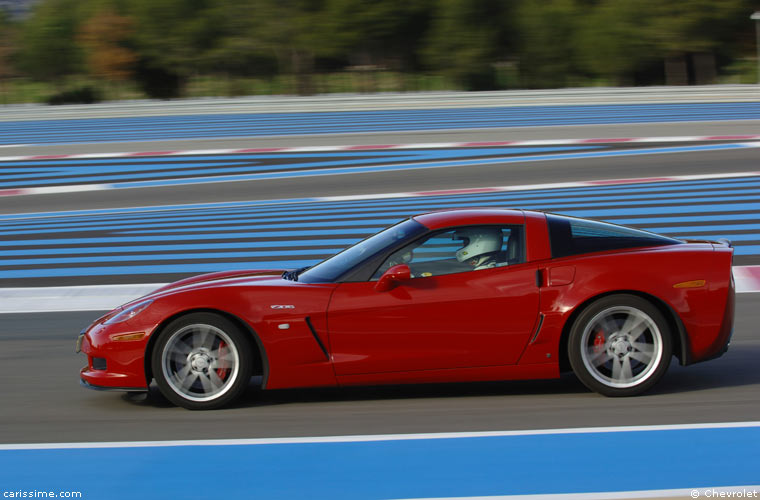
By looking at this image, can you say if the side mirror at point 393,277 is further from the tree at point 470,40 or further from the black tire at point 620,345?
the tree at point 470,40

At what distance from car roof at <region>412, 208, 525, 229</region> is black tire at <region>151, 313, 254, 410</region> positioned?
1.31 metres

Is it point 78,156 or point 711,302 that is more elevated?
point 78,156

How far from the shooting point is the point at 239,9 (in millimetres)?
39625

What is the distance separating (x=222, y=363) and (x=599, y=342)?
215cm

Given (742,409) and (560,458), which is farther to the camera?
(742,409)

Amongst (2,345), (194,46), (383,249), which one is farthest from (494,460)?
(194,46)

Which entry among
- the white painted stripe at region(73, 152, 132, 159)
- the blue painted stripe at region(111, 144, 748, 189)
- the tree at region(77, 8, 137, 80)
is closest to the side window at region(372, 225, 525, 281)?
the blue painted stripe at region(111, 144, 748, 189)

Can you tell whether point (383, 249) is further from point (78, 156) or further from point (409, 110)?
point (409, 110)

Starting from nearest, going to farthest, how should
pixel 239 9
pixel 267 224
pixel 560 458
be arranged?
pixel 560 458
pixel 267 224
pixel 239 9

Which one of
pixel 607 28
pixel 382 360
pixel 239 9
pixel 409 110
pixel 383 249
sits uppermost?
pixel 239 9

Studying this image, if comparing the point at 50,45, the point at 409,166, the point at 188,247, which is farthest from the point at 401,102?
the point at 50,45

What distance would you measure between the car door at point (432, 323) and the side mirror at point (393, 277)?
29 mm

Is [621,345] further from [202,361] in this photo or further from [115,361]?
[115,361]

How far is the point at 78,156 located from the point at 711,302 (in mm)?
18311
